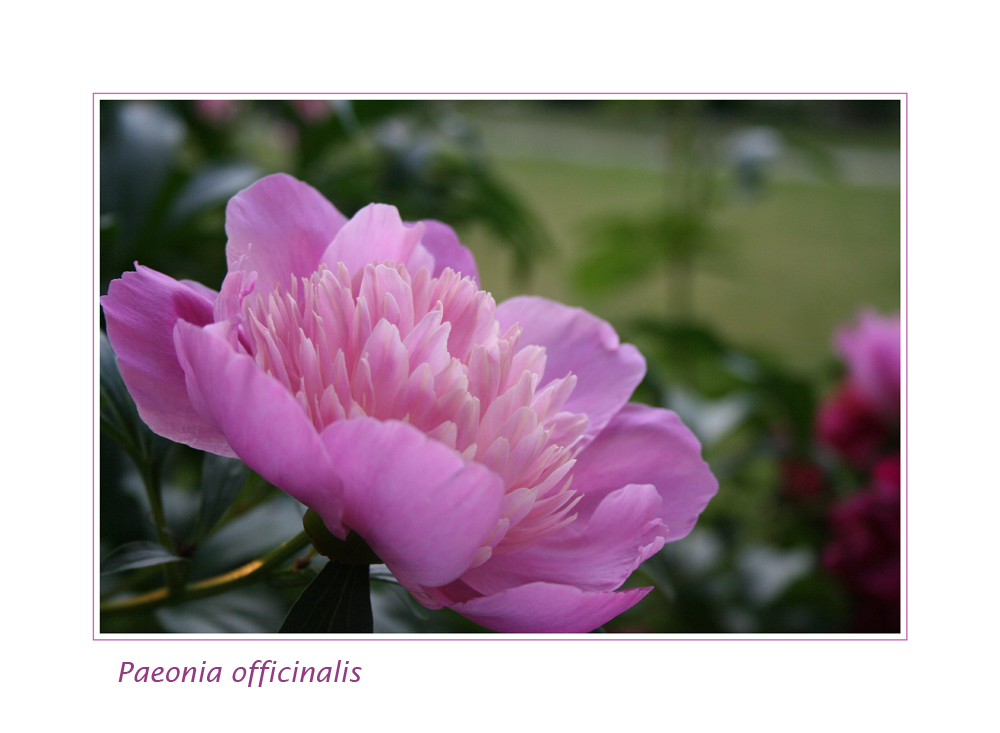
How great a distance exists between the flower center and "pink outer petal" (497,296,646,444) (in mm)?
58

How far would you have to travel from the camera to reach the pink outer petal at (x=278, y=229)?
1.06 feet

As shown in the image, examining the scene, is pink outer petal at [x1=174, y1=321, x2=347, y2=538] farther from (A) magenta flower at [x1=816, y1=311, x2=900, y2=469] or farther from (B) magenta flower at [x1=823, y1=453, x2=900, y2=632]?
(A) magenta flower at [x1=816, y1=311, x2=900, y2=469]

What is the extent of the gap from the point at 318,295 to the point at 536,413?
Answer: 0.09 metres

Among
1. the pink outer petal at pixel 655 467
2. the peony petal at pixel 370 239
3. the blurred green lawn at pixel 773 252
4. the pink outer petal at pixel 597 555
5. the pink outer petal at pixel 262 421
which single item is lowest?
the pink outer petal at pixel 597 555

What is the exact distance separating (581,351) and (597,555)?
4.0 inches

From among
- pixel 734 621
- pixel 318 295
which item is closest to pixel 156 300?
pixel 318 295

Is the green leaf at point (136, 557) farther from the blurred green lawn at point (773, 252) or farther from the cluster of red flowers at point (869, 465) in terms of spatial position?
the blurred green lawn at point (773, 252)

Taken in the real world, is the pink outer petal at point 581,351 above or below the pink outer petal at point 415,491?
above

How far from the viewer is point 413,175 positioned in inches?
30.9

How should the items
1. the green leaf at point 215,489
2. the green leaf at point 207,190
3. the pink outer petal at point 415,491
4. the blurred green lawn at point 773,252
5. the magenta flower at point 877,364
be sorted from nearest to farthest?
the pink outer petal at point 415,491 < the green leaf at point 215,489 < the green leaf at point 207,190 < the magenta flower at point 877,364 < the blurred green lawn at point 773,252

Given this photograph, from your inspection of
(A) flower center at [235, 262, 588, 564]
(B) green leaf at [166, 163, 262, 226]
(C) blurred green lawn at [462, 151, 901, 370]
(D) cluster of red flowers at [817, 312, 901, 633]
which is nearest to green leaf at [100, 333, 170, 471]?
(A) flower center at [235, 262, 588, 564]

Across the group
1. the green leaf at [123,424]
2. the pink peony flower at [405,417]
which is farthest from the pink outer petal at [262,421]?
the green leaf at [123,424]

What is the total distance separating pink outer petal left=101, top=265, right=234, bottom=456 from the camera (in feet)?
0.96

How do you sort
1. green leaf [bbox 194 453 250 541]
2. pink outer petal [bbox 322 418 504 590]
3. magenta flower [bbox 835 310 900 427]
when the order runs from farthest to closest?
magenta flower [bbox 835 310 900 427]
green leaf [bbox 194 453 250 541]
pink outer petal [bbox 322 418 504 590]
